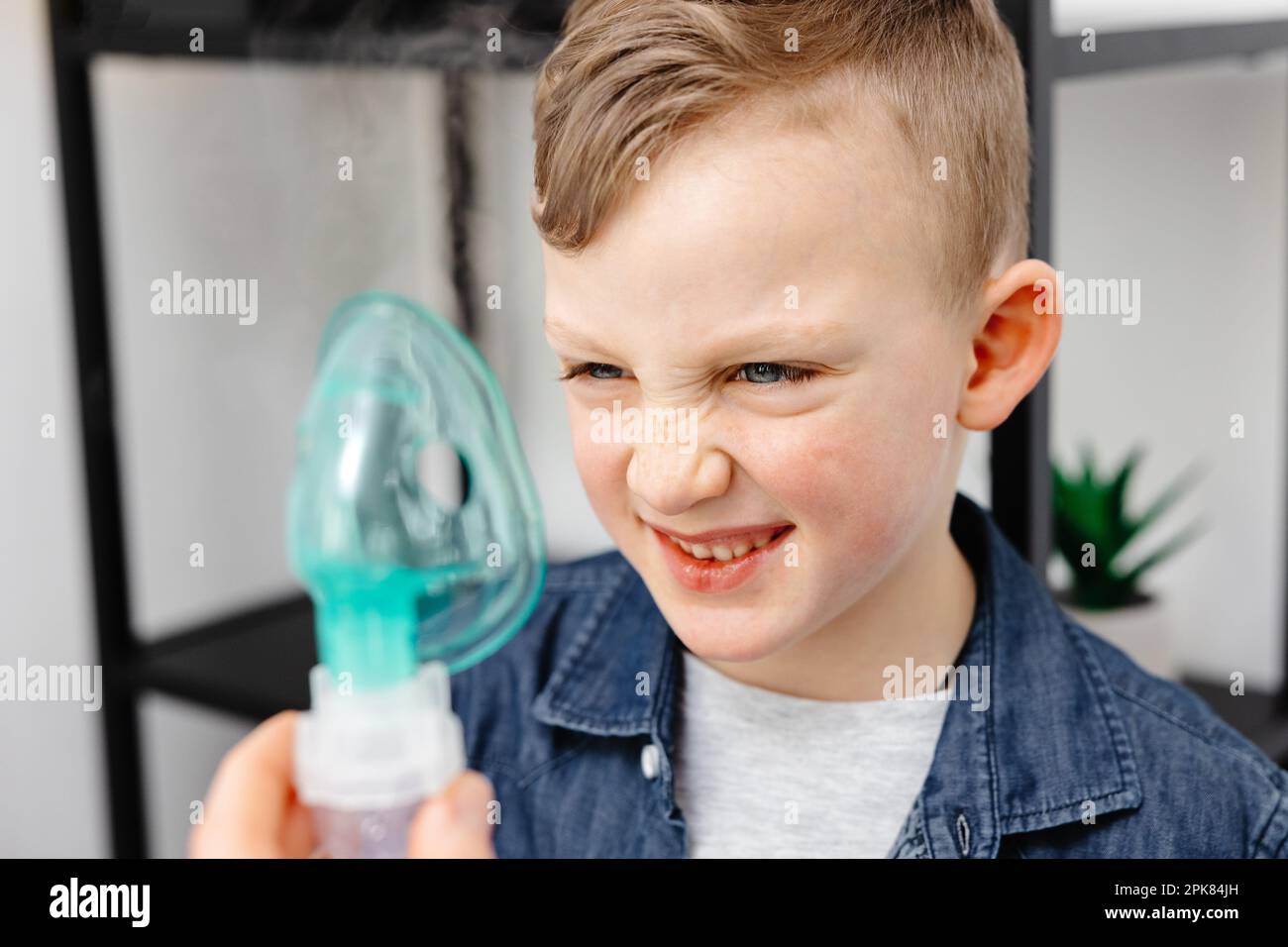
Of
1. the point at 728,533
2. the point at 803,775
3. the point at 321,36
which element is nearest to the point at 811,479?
the point at 728,533

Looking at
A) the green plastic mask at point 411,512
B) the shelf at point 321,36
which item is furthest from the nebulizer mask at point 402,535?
the shelf at point 321,36

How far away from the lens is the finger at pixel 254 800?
41 centimetres

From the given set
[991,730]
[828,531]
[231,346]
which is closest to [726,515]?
[828,531]

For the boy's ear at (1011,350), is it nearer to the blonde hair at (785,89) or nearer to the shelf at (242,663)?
the blonde hair at (785,89)

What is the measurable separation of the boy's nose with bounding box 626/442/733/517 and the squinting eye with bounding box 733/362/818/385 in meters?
0.03

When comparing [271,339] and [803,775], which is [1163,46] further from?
[271,339]

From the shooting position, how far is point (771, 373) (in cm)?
42

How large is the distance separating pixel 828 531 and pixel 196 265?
581 mm

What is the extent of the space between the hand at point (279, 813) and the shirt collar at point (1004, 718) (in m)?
0.12

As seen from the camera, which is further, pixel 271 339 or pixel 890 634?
pixel 271 339

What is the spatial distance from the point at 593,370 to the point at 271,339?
0.50 metres

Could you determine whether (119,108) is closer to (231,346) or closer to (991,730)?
(231,346)

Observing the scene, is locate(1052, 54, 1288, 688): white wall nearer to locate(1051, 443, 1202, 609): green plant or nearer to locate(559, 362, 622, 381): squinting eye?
locate(1051, 443, 1202, 609): green plant

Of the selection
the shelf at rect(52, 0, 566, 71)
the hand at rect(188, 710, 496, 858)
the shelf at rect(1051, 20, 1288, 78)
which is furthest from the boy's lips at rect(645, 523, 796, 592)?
the shelf at rect(52, 0, 566, 71)
